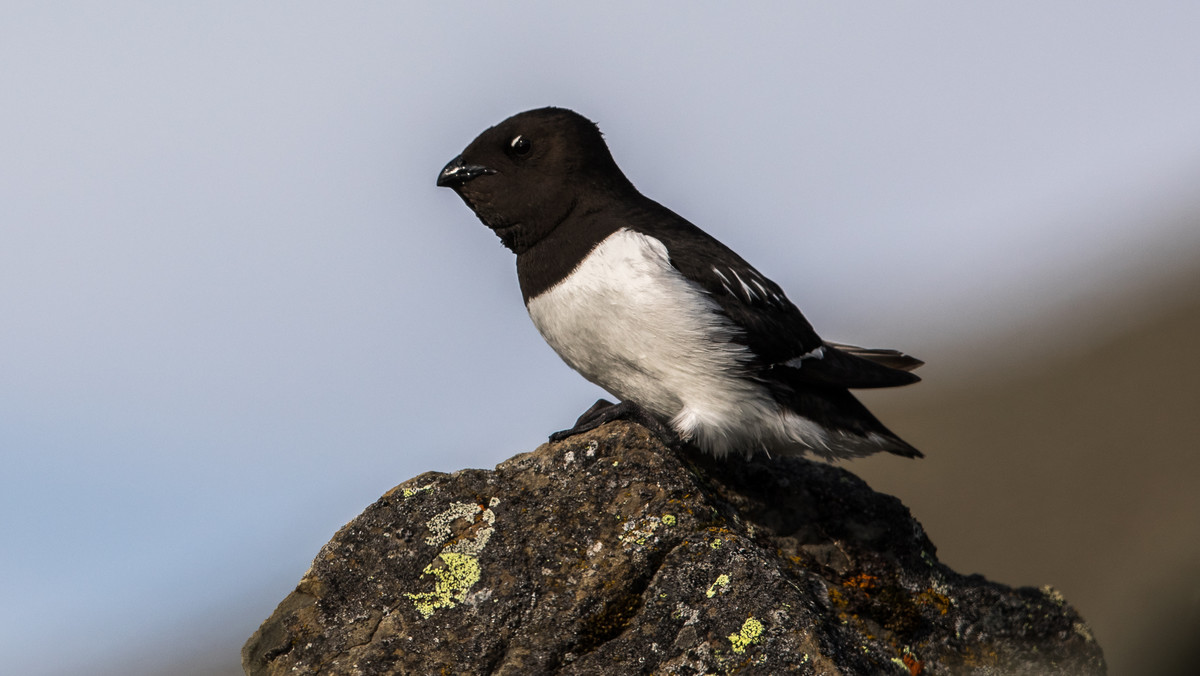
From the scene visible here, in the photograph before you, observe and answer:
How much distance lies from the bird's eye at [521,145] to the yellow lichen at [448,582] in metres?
2.78

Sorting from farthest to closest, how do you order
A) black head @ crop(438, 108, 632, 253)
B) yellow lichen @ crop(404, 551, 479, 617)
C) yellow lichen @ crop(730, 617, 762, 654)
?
black head @ crop(438, 108, 632, 253) < yellow lichen @ crop(404, 551, 479, 617) < yellow lichen @ crop(730, 617, 762, 654)

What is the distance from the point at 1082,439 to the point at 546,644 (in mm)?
14176

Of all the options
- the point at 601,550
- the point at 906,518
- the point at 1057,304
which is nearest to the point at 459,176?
the point at 601,550

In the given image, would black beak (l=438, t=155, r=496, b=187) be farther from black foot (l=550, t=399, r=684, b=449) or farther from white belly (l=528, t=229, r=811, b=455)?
black foot (l=550, t=399, r=684, b=449)

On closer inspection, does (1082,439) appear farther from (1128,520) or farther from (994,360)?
(994,360)

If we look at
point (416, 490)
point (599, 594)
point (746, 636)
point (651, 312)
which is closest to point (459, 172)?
point (651, 312)

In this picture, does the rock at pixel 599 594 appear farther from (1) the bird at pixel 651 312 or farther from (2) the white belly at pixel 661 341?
(1) the bird at pixel 651 312

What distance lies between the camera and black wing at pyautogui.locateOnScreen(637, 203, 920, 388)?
6285 mm

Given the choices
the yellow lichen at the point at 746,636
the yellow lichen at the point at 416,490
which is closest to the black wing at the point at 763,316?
the yellow lichen at the point at 416,490

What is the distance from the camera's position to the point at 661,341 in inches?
239

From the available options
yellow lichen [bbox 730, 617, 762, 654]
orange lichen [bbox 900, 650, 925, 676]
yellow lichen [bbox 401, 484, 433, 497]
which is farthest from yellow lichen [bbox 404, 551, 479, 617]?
orange lichen [bbox 900, 650, 925, 676]

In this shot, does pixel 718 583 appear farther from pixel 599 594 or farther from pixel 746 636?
pixel 599 594

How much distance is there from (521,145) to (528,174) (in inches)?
7.8

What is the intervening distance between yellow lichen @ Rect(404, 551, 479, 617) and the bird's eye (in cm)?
278
